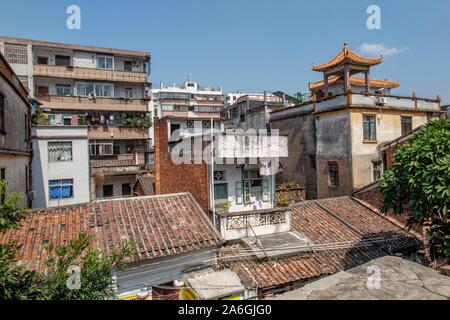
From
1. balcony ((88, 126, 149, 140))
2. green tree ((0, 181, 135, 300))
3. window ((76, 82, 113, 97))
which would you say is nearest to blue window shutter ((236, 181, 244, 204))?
green tree ((0, 181, 135, 300))

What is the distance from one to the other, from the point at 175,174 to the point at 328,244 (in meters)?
8.72

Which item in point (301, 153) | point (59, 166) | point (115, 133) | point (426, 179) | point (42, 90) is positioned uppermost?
point (42, 90)

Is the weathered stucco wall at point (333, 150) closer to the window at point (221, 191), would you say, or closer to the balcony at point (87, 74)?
the window at point (221, 191)

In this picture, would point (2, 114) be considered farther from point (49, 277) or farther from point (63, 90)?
point (63, 90)

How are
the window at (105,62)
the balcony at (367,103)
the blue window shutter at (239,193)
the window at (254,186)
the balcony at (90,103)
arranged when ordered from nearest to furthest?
the blue window shutter at (239,193), the window at (254,186), the balcony at (367,103), the balcony at (90,103), the window at (105,62)

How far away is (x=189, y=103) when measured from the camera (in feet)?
161

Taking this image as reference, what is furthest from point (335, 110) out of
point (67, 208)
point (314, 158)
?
point (67, 208)

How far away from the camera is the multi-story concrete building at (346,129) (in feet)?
58.6

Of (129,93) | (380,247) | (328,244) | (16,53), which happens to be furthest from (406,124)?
(16,53)

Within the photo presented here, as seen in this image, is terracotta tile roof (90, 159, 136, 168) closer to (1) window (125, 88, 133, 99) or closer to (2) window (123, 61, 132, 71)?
(1) window (125, 88, 133, 99)

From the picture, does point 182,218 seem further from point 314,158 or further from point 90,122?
point 90,122

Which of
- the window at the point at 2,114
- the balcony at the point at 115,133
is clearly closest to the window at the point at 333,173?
the window at the point at 2,114

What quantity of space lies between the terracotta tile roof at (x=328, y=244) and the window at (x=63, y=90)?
25.0 meters

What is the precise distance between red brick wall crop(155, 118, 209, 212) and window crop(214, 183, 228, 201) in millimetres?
451
